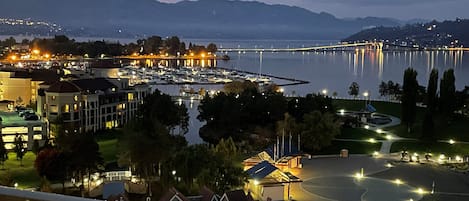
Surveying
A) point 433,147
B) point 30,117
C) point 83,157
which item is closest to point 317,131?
point 433,147

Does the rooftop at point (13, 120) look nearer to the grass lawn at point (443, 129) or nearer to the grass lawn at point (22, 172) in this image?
the grass lawn at point (22, 172)

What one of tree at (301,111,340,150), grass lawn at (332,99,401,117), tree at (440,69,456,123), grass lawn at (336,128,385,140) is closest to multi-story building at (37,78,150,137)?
tree at (301,111,340,150)

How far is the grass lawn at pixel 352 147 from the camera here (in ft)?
38.7

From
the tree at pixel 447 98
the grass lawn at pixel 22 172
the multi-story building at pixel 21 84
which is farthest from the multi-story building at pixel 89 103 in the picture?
the tree at pixel 447 98

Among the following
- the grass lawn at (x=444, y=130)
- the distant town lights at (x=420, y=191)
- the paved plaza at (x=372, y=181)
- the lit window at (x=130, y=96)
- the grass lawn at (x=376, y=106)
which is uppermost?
the lit window at (x=130, y=96)

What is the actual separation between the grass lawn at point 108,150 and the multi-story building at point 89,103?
2.00ft

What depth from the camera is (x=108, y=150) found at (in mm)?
11805

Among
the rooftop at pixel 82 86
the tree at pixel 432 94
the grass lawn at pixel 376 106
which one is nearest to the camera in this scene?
the rooftop at pixel 82 86

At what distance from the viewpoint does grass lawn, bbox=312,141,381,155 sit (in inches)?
464

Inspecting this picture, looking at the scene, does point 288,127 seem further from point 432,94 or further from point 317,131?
point 432,94

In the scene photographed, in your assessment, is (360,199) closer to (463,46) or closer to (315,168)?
(315,168)

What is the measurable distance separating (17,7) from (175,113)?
12892cm

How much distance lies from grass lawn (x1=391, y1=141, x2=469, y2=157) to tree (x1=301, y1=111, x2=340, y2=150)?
1385 mm

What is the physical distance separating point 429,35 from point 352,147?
255 ft
